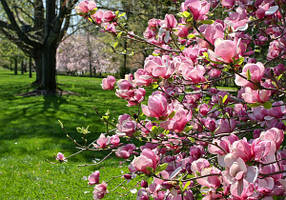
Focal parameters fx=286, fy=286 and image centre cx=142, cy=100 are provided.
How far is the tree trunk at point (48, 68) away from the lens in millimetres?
12492

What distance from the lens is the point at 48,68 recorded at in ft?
41.6

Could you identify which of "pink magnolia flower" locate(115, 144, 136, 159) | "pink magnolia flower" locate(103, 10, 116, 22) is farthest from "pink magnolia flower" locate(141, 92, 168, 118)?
"pink magnolia flower" locate(103, 10, 116, 22)

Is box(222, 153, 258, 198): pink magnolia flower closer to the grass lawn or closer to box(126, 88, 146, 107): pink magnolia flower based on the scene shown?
box(126, 88, 146, 107): pink magnolia flower

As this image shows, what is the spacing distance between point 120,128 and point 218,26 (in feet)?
2.58

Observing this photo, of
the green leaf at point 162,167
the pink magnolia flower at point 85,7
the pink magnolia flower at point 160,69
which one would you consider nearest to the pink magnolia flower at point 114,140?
the pink magnolia flower at point 160,69

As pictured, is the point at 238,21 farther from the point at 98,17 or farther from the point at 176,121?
the point at 98,17

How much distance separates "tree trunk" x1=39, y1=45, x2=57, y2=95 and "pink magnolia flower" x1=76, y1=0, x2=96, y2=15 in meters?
11.1

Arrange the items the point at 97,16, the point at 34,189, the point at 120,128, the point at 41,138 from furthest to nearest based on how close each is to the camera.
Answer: the point at 41,138 → the point at 34,189 → the point at 97,16 → the point at 120,128

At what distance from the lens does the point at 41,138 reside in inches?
267

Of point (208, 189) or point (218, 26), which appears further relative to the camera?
point (218, 26)

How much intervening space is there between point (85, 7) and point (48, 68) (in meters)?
11.4

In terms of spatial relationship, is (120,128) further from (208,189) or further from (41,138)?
(41,138)

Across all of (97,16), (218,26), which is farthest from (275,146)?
(97,16)

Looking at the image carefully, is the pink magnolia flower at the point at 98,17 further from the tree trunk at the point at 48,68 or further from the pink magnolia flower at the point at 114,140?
the tree trunk at the point at 48,68
